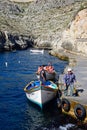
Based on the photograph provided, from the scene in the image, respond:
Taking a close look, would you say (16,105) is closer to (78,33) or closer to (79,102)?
(79,102)

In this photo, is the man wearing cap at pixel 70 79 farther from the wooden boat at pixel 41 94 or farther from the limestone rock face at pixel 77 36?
the limestone rock face at pixel 77 36

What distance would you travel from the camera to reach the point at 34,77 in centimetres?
5297

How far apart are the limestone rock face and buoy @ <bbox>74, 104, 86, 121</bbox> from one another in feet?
151

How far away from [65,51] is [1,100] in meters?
51.1

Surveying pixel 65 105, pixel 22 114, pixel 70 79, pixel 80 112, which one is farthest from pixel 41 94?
pixel 80 112

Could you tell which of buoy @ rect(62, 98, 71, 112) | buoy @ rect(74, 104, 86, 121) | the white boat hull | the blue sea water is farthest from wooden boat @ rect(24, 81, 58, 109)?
buoy @ rect(74, 104, 86, 121)

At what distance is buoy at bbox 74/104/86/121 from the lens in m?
29.2

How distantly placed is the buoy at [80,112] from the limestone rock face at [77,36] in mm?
46057

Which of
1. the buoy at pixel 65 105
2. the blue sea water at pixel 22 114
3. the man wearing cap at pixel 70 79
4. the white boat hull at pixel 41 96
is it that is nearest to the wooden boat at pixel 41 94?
the white boat hull at pixel 41 96

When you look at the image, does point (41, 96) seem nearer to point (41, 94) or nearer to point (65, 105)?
point (41, 94)

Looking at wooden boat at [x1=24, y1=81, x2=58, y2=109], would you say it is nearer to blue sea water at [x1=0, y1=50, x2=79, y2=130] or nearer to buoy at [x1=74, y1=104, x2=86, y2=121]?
blue sea water at [x1=0, y1=50, x2=79, y2=130]

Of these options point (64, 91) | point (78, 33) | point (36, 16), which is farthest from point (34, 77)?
point (36, 16)

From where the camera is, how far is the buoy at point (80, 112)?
2924 centimetres

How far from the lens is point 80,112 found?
2962 centimetres
